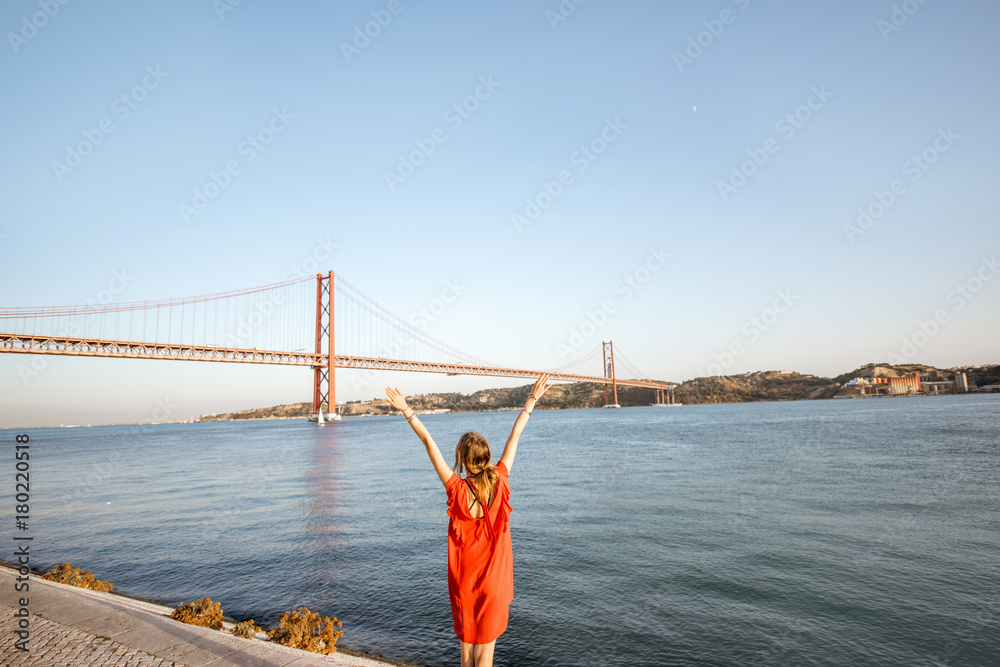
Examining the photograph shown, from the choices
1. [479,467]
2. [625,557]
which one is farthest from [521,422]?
[625,557]

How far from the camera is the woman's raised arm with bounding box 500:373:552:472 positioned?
2.63m

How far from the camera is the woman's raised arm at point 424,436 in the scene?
8.00 ft

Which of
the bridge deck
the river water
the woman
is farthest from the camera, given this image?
the bridge deck

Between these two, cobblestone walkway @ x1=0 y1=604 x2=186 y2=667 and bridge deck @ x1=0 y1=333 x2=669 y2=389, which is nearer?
cobblestone walkway @ x1=0 y1=604 x2=186 y2=667

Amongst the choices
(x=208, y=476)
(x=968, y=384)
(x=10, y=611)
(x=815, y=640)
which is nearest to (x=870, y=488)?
(x=815, y=640)

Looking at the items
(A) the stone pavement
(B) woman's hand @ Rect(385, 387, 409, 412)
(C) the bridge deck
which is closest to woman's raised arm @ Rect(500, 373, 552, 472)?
(B) woman's hand @ Rect(385, 387, 409, 412)

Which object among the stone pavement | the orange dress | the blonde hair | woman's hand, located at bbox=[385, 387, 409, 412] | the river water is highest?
woman's hand, located at bbox=[385, 387, 409, 412]

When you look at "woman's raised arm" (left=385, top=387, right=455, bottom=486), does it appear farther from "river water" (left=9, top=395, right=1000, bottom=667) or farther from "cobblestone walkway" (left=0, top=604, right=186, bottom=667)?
"river water" (left=9, top=395, right=1000, bottom=667)

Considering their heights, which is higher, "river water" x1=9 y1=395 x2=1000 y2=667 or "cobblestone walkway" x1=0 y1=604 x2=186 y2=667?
"cobblestone walkway" x1=0 y1=604 x2=186 y2=667

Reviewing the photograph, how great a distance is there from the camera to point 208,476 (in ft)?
75.7

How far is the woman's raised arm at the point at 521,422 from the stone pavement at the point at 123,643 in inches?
101

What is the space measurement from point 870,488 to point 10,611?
18.6m

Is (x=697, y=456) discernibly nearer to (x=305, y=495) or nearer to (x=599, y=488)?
(x=599, y=488)

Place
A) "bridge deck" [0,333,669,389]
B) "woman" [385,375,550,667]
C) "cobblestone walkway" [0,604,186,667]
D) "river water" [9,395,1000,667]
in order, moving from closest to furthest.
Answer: "woman" [385,375,550,667]
"cobblestone walkway" [0,604,186,667]
"river water" [9,395,1000,667]
"bridge deck" [0,333,669,389]
